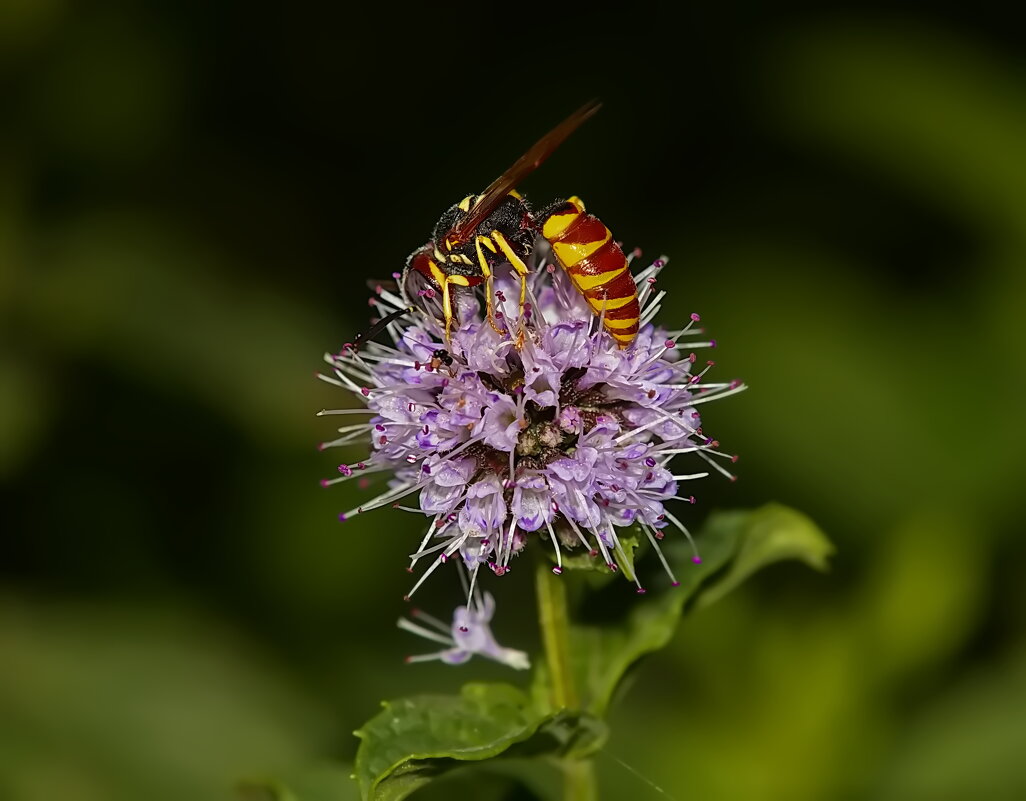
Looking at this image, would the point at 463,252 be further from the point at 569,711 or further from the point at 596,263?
the point at 569,711

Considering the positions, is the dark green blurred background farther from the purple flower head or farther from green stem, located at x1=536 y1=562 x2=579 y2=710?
the purple flower head

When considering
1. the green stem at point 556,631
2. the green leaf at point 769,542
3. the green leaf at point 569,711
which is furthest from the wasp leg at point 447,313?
the green leaf at point 769,542

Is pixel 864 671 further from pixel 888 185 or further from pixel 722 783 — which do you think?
pixel 888 185

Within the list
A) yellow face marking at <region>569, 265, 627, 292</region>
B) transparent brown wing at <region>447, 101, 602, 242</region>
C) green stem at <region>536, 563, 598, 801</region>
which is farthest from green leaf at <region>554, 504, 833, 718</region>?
transparent brown wing at <region>447, 101, 602, 242</region>

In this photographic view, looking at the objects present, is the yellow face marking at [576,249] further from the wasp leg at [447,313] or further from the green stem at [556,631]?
the green stem at [556,631]

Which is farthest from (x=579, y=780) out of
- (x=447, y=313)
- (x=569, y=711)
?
(x=447, y=313)

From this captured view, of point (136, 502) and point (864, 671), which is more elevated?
point (136, 502)

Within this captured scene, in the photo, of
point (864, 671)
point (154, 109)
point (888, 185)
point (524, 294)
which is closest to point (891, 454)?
point (864, 671)
